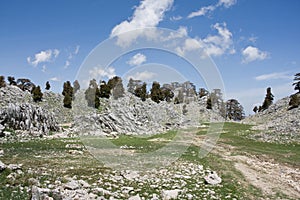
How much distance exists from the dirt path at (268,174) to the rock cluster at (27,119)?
→ 29.0 m

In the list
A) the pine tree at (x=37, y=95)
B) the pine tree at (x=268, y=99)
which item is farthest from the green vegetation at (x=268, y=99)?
the pine tree at (x=37, y=95)

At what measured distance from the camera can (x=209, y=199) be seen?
16906 mm

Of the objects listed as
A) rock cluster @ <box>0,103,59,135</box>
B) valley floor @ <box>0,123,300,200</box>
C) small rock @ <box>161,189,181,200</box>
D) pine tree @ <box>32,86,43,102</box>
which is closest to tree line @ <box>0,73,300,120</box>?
pine tree @ <box>32,86,43,102</box>

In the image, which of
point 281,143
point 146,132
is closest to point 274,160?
point 281,143

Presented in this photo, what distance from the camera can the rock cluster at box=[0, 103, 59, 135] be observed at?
1665 inches

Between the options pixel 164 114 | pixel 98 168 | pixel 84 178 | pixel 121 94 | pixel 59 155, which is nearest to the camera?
pixel 84 178

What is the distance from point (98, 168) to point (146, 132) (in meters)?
35.7

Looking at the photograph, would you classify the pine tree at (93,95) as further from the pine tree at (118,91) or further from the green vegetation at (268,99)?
the green vegetation at (268,99)

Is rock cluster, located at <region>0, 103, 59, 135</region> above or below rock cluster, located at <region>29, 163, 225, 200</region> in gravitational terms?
above

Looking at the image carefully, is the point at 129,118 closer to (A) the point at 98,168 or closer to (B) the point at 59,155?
(B) the point at 59,155

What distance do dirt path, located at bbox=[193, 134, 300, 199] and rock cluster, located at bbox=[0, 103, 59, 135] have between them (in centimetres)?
2897

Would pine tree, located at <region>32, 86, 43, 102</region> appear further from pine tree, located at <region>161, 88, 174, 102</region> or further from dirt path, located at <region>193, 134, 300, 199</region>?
dirt path, located at <region>193, 134, 300, 199</region>

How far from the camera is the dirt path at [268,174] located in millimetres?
20359

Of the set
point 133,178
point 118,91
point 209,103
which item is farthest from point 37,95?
point 133,178
